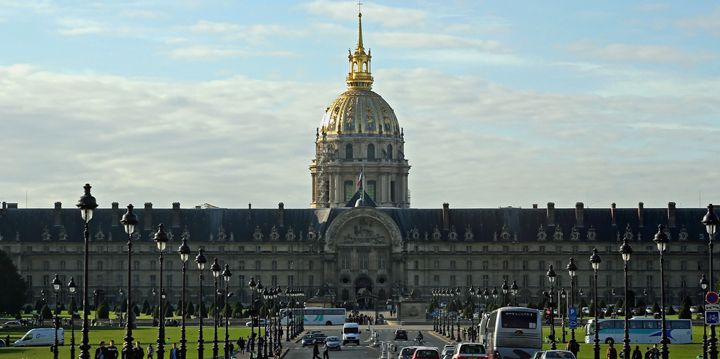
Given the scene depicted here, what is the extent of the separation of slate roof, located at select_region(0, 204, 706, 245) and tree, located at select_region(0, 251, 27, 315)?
33.8 m

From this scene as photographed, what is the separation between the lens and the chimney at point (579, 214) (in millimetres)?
160750

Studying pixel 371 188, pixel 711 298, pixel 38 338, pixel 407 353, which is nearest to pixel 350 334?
pixel 38 338

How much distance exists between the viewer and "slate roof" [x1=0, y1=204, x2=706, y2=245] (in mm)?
159000

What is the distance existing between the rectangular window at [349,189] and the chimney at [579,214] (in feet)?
130

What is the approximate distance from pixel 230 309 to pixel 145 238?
28.4m

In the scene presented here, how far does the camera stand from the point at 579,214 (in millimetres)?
161125

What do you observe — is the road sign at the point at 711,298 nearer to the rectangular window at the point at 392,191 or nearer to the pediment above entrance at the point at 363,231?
the pediment above entrance at the point at 363,231

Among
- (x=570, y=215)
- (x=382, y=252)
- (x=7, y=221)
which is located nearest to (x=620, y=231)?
(x=570, y=215)

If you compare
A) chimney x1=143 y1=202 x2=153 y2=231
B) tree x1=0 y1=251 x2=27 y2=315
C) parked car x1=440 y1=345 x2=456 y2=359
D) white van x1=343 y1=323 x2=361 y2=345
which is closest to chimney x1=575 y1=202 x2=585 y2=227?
chimney x1=143 y1=202 x2=153 y2=231

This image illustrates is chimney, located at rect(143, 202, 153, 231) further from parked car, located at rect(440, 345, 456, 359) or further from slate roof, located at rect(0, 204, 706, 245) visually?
parked car, located at rect(440, 345, 456, 359)

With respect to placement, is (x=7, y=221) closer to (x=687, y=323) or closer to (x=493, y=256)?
(x=493, y=256)

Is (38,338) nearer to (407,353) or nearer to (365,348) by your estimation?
(365,348)

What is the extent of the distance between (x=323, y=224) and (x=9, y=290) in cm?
4639

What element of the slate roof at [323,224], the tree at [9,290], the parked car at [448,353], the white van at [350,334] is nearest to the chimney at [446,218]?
the slate roof at [323,224]
